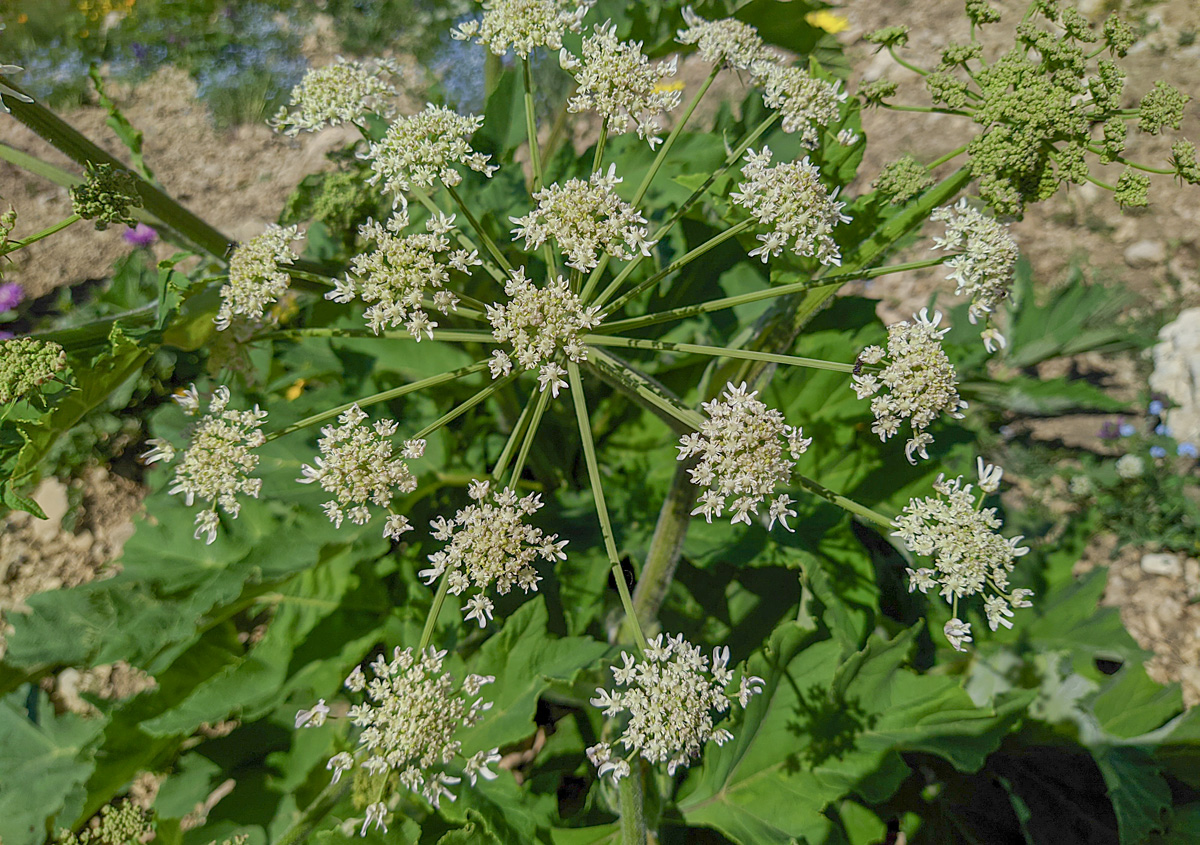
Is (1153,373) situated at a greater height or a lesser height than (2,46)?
lesser

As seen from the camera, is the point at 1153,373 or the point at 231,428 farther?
the point at 1153,373

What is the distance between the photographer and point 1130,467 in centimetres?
505

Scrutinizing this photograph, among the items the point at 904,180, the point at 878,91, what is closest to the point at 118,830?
the point at 904,180

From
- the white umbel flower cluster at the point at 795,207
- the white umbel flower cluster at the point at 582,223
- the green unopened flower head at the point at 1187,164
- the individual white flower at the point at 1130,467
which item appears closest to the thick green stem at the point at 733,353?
the white umbel flower cluster at the point at 582,223

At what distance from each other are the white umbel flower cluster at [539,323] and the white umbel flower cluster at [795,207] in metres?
0.71

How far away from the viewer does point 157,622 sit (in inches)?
131

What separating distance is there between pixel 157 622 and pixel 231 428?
51.7 inches

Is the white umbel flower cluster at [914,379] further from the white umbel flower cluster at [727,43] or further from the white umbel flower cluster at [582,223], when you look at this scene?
the white umbel flower cluster at [727,43]

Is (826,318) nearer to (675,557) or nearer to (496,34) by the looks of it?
(675,557)

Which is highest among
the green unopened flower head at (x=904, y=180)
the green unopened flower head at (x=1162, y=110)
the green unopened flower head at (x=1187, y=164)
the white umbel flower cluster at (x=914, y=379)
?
the green unopened flower head at (x=1162, y=110)

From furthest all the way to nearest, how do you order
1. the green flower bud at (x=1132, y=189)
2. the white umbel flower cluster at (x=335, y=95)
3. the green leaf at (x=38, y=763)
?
the green leaf at (x=38, y=763)
the white umbel flower cluster at (x=335, y=95)
the green flower bud at (x=1132, y=189)

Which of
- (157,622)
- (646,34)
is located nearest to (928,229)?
(646,34)

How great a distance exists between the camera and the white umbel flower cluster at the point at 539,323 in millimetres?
2451

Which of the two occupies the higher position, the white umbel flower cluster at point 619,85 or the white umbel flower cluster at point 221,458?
the white umbel flower cluster at point 619,85
